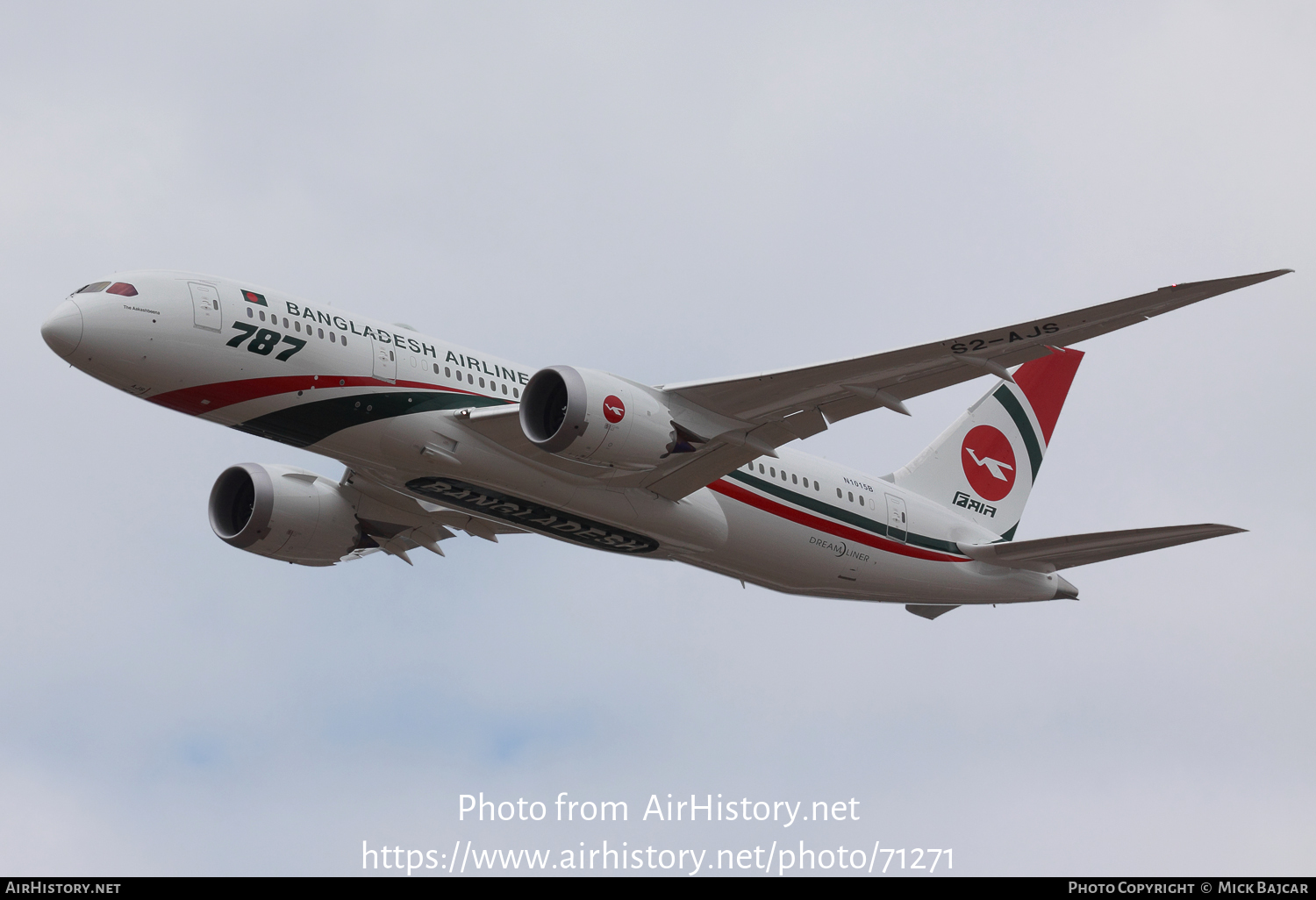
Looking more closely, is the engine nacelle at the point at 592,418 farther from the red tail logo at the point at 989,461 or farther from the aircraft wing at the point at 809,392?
the red tail logo at the point at 989,461

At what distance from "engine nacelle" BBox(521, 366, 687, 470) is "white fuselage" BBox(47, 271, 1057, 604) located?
4.43 ft

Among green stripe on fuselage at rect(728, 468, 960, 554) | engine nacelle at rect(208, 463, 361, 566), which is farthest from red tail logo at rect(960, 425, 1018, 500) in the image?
engine nacelle at rect(208, 463, 361, 566)

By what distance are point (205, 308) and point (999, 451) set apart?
70.9 feet

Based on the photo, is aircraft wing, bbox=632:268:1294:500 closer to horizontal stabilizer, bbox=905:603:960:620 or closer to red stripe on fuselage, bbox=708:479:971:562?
red stripe on fuselage, bbox=708:479:971:562

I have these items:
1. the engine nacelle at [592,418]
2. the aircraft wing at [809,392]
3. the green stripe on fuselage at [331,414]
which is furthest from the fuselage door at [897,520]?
the green stripe on fuselage at [331,414]

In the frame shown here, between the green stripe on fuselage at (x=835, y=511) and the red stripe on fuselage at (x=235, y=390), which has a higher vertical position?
the green stripe on fuselage at (x=835, y=511)

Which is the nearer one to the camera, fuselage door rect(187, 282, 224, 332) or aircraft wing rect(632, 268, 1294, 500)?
aircraft wing rect(632, 268, 1294, 500)

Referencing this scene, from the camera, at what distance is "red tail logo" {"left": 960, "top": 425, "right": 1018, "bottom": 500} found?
3669 centimetres

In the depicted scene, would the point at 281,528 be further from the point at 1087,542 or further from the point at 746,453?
the point at 1087,542

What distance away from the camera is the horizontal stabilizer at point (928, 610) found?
113ft

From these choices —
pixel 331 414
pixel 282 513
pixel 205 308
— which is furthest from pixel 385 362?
pixel 282 513

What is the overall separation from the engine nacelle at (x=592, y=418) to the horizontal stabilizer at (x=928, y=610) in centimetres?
1077

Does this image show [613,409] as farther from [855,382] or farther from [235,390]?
[235,390]

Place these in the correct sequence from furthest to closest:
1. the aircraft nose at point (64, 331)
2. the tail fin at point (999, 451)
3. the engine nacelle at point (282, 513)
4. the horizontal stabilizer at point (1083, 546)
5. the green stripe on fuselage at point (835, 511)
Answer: the tail fin at point (999, 451)
the engine nacelle at point (282, 513)
the green stripe on fuselage at point (835, 511)
the horizontal stabilizer at point (1083, 546)
the aircraft nose at point (64, 331)
